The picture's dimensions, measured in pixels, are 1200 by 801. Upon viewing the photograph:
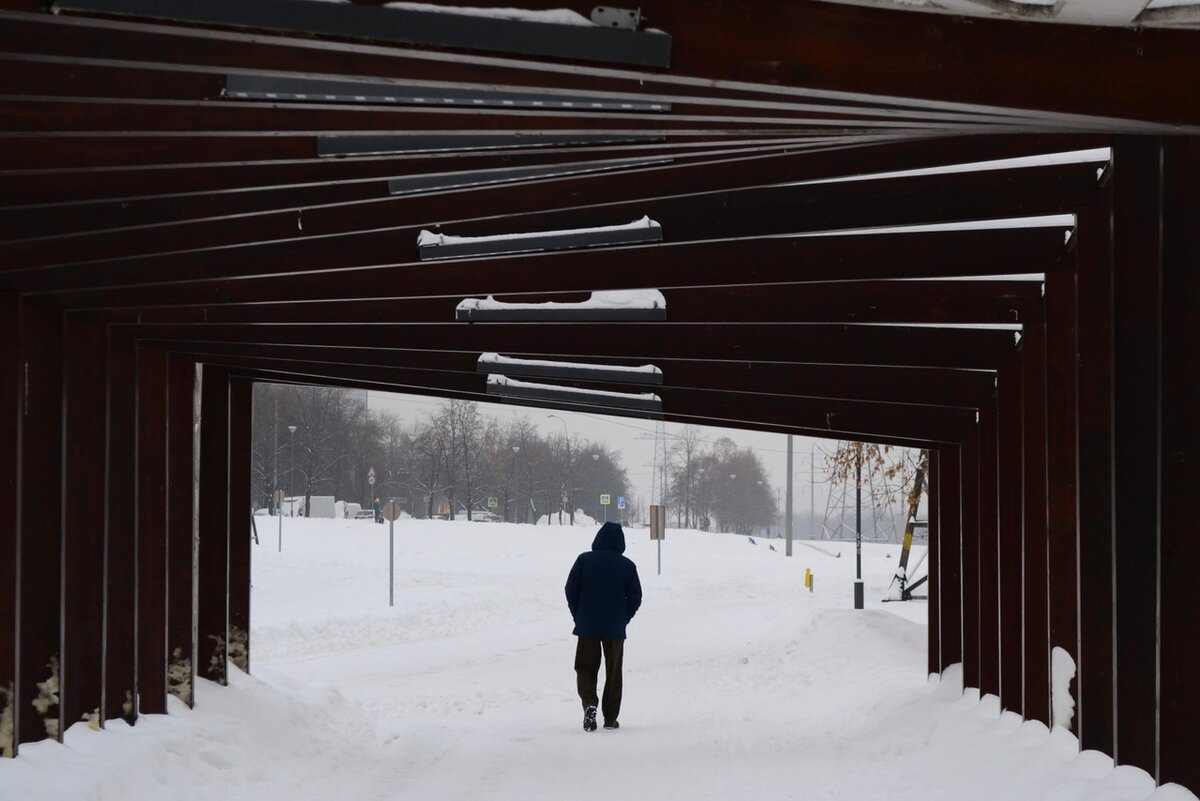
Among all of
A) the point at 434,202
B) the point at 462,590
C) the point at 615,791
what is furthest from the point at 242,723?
the point at 462,590

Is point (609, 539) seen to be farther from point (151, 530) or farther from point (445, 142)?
point (445, 142)

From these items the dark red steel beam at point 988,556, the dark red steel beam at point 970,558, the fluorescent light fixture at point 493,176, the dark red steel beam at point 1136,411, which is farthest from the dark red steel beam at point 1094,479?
the dark red steel beam at point 970,558

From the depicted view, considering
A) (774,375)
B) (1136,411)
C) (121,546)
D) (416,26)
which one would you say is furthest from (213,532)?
(416,26)

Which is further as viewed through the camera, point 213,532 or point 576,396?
point 576,396

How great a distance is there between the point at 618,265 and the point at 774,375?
397 centimetres

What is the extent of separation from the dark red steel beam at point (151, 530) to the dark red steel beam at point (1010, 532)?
698 cm

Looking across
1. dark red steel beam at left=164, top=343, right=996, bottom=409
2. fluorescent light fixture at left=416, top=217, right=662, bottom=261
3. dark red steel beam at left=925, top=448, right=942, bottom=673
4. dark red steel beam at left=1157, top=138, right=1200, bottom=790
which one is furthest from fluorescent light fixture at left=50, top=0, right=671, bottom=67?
dark red steel beam at left=925, top=448, right=942, bottom=673

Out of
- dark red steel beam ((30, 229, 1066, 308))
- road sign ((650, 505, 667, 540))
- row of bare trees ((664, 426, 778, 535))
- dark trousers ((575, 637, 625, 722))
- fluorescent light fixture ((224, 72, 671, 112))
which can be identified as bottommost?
row of bare trees ((664, 426, 778, 535))

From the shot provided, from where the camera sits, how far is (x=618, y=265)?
30.2ft

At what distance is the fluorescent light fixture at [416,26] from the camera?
455 centimetres

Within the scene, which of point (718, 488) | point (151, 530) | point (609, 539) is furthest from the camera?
point (718, 488)

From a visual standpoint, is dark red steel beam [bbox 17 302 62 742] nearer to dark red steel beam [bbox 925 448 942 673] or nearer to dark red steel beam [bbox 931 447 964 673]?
dark red steel beam [bbox 931 447 964 673]

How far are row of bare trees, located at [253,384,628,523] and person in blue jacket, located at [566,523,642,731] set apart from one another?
50.8m

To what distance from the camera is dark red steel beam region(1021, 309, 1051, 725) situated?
10352 mm
